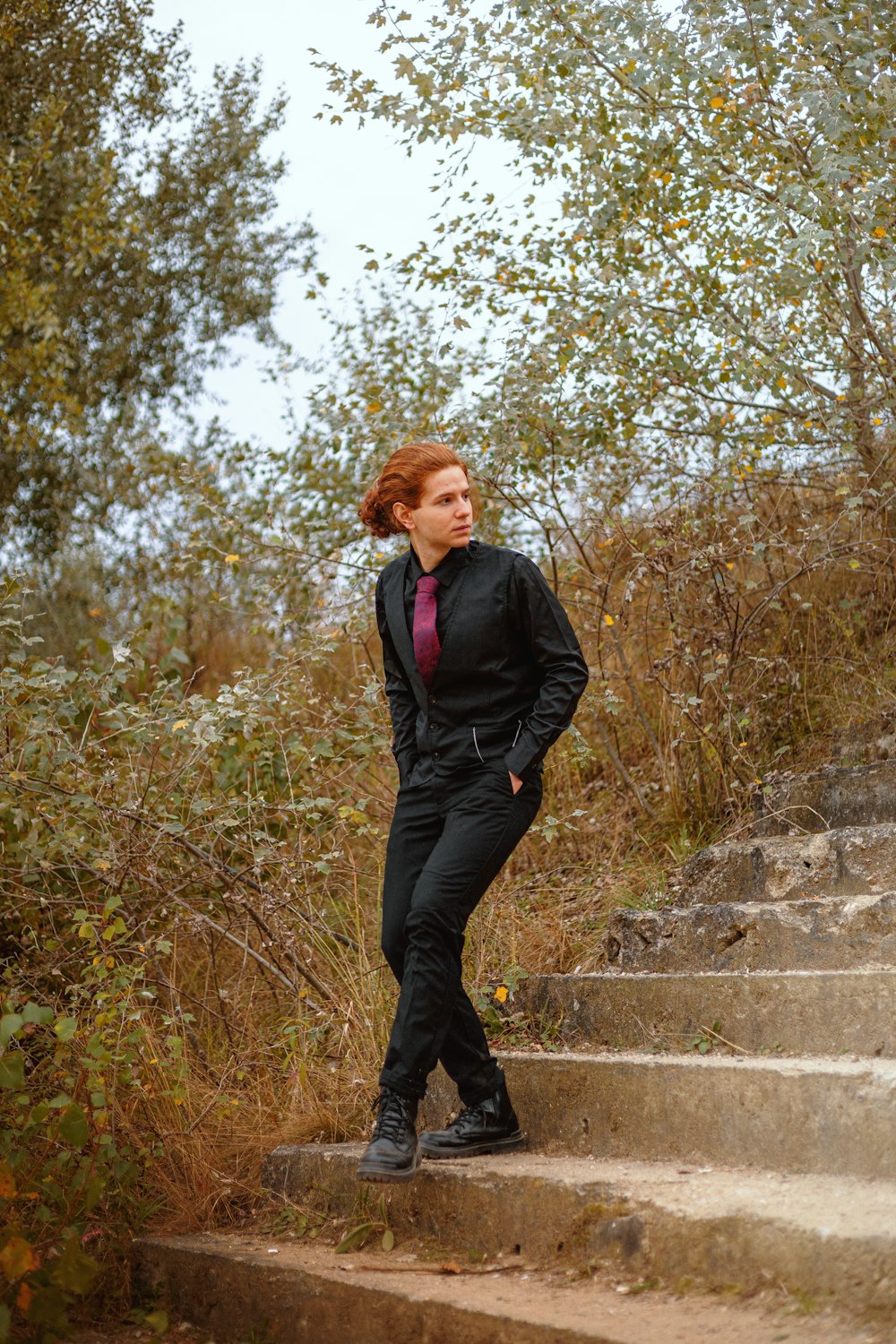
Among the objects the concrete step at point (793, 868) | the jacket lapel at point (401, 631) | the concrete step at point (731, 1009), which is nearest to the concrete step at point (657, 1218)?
the concrete step at point (731, 1009)

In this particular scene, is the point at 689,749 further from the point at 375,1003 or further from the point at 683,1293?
the point at 683,1293

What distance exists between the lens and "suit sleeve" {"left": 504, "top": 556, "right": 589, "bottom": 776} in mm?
3199

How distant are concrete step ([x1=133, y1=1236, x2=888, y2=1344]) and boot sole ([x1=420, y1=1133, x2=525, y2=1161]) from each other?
0.28 m

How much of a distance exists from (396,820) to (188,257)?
10617 mm

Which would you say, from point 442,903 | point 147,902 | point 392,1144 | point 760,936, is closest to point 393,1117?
point 392,1144

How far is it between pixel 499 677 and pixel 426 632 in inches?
8.9

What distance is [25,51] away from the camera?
10.6m

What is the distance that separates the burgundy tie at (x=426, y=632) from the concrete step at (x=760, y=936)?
1350 mm

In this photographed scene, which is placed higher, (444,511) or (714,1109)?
(444,511)

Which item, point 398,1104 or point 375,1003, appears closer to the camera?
point 398,1104

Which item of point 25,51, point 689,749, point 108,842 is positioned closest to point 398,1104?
point 108,842

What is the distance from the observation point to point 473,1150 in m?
3.30

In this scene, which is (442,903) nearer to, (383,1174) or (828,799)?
(383,1174)

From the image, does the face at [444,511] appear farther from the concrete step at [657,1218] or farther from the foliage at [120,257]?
the foliage at [120,257]
